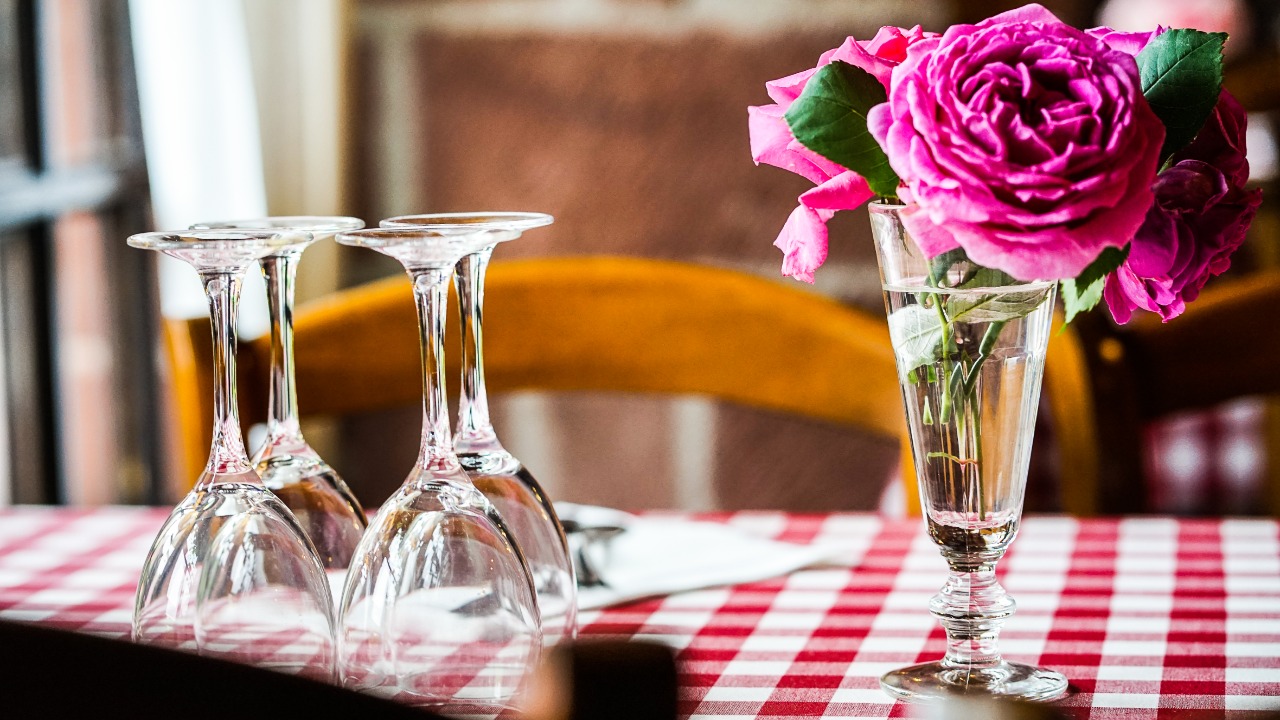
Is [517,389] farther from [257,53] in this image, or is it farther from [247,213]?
[257,53]

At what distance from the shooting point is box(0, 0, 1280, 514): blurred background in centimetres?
184

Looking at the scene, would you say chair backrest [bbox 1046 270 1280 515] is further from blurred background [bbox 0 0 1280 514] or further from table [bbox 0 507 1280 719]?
blurred background [bbox 0 0 1280 514]

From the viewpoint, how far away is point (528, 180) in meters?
1.99

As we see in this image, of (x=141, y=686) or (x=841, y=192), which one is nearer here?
(x=141, y=686)

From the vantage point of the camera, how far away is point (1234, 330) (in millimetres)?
1003

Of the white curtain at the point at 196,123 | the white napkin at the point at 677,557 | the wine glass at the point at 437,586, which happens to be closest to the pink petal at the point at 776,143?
the wine glass at the point at 437,586

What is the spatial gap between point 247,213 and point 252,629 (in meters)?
1.43

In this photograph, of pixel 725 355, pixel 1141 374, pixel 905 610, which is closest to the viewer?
pixel 905 610

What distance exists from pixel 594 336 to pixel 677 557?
35cm

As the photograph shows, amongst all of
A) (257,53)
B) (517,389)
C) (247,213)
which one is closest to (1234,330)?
(517,389)

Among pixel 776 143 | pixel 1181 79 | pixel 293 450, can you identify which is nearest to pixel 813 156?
pixel 776 143

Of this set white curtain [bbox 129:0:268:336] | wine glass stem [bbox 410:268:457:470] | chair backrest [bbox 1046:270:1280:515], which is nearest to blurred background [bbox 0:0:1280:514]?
white curtain [bbox 129:0:268:336]

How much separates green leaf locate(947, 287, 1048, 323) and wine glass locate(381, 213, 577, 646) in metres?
0.15

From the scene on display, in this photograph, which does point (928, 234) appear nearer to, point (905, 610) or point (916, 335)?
point (916, 335)
